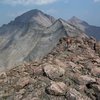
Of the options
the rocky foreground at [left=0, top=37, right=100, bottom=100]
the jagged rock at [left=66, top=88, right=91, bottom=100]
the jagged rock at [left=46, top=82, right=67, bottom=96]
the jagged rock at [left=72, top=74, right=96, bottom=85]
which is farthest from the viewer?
the jagged rock at [left=72, top=74, right=96, bottom=85]

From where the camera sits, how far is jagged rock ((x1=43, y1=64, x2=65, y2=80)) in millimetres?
26328

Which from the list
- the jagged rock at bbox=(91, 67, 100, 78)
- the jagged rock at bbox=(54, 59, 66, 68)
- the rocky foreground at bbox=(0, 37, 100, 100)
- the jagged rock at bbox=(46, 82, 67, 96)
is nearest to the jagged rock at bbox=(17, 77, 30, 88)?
the rocky foreground at bbox=(0, 37, 100, 100)

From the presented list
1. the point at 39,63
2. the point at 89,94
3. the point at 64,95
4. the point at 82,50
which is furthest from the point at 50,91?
the point at 82,50

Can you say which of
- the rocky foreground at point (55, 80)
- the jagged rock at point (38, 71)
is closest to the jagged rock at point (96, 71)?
the rocky foreground at point (55, 80)

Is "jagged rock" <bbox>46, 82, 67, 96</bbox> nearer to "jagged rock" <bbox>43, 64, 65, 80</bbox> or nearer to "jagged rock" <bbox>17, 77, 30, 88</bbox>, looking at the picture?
"jagged rock" <bbox>43, 64, 65, 80</bbox>

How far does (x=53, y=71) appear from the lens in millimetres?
26594

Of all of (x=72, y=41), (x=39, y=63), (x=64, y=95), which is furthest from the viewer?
(x=72, y=41)

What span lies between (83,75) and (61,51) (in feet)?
25.2

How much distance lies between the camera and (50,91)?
24.5 metres

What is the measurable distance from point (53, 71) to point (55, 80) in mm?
867

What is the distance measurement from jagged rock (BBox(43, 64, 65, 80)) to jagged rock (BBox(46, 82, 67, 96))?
4.19 ft

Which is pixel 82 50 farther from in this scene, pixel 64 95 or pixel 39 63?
pixel 64 95

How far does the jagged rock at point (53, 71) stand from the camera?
26328 millimetres

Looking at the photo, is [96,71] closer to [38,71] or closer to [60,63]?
[60,63]
